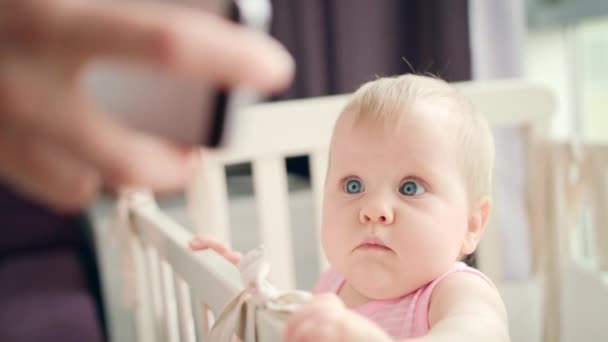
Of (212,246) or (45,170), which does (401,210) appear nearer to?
(212,246)

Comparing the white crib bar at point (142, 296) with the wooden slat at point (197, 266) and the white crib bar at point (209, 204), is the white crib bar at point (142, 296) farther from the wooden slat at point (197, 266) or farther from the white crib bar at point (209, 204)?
the wooden slat at point (197, 266)

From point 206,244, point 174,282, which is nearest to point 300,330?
point 206,244

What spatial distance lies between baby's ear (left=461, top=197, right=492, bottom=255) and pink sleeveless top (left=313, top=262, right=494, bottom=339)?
1.3 inches

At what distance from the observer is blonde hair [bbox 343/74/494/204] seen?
2.35ft

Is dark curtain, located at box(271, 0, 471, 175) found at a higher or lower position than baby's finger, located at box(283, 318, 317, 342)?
higher

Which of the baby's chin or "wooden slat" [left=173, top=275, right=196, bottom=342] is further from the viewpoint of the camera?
"wooden slat" [left=173, top=275, right=196, bottom=342]

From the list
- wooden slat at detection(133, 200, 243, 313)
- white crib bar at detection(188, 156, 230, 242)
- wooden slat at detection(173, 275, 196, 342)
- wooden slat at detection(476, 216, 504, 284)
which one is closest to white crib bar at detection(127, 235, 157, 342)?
white crib bar at detection(188, 156, 230, 242)

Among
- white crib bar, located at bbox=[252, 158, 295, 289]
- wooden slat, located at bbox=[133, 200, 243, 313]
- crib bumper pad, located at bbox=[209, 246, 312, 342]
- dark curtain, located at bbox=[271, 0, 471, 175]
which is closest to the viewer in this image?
crib bumper pad, located at bbox=[209, 246, 312, 342]

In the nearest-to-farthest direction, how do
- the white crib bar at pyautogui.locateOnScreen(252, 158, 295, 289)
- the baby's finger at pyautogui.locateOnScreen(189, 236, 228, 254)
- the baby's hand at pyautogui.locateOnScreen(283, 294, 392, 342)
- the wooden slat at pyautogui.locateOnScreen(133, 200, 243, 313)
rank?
the baby's hand at pyautogui.locateOnScreen(283, 294, 392, 342) → the wooden slat at pyautogui.locateOnScreen(133, 200, 243, 313) → the baby's finger at pyautogui.locateOnScreen(189, 236, 228, 254) → the white crib bar at pyautogui.locateOnScreen(252, 158, 295, 289)

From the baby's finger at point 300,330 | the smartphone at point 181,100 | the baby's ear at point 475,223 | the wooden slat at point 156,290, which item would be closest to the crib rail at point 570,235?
the baby's ear at point 475,223

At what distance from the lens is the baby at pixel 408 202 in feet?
2.23

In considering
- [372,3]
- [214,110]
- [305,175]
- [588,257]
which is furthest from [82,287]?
[214,110]

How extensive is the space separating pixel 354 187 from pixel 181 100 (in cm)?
50

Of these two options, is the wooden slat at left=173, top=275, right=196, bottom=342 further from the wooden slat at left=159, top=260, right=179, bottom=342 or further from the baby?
the baby
